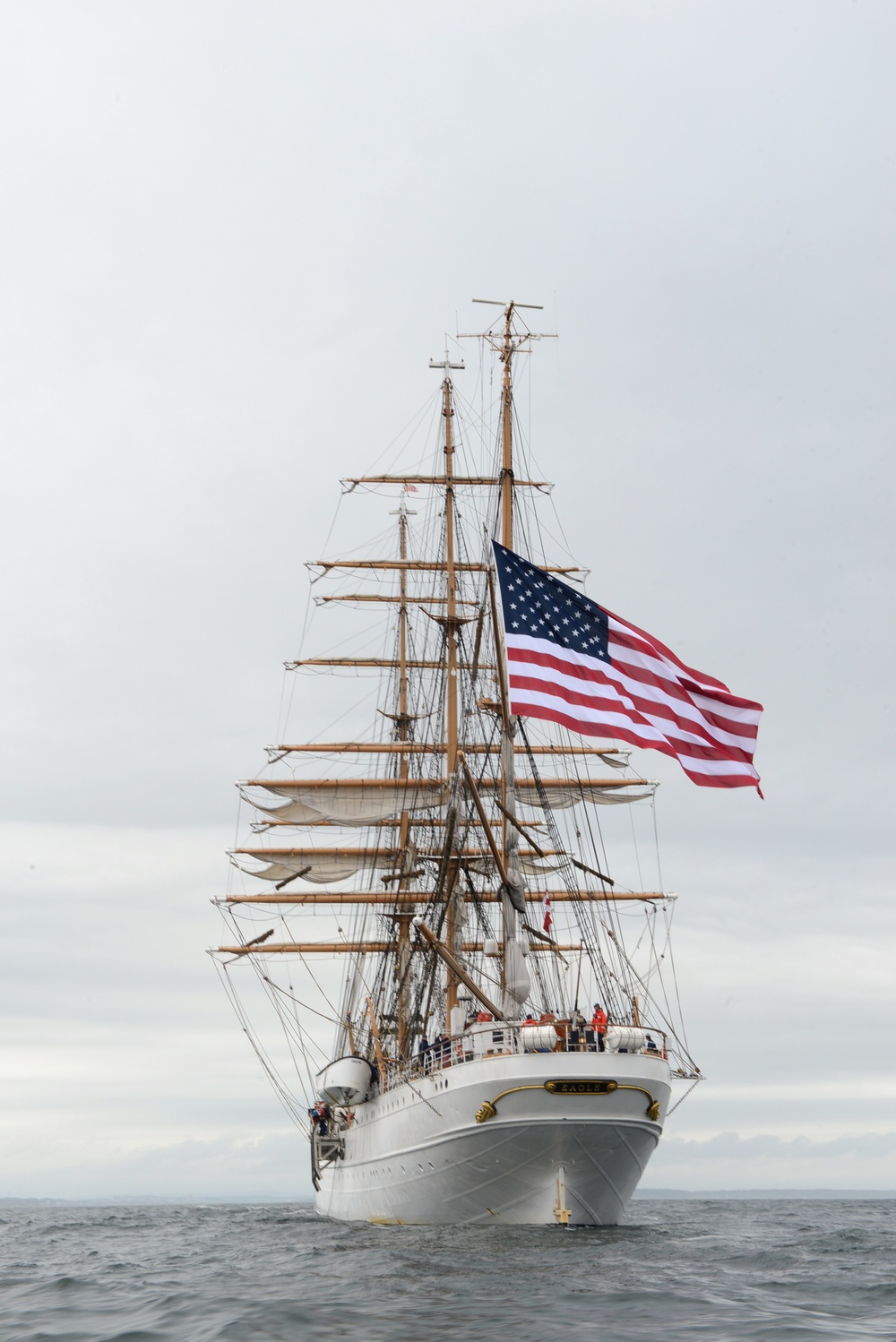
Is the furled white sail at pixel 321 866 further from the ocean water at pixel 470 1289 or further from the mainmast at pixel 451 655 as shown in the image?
the ocean water at pixel 470 1289

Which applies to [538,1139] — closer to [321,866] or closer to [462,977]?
[462,977]

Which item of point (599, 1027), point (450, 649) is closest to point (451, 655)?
point (450, 649)

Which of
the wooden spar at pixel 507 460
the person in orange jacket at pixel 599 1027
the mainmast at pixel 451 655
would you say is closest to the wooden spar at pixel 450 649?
the mainmast at pixel 451 655

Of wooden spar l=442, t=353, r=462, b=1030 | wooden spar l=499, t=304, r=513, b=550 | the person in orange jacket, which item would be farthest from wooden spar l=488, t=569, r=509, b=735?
wooden spar l=442, t=353, r=462, b=1030

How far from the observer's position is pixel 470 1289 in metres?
21.3

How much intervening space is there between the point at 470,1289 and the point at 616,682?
13833 mm

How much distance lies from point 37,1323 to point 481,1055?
14671 mm

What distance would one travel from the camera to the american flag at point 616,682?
30.2m

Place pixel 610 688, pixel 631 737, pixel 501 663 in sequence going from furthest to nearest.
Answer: pixel 501 663
pixel 610 688
pixel 631 737

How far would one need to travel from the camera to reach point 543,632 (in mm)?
31219

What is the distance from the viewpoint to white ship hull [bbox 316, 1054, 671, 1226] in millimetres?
31438

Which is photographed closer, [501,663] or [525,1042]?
[525,1042]

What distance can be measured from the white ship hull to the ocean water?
796 mm

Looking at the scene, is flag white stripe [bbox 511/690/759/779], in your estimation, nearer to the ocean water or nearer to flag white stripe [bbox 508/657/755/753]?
flag white stripe [bbox 508/657/755/753]
